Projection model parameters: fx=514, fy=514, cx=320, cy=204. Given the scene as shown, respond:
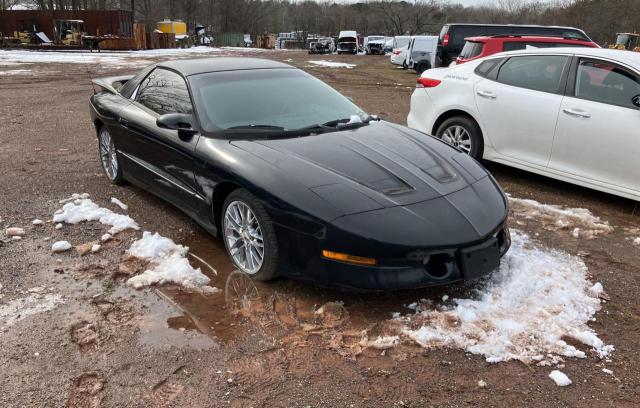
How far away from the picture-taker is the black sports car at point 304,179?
2.95 m

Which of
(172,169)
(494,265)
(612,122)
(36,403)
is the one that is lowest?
(36,403)

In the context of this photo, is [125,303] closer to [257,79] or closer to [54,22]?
[257,79]

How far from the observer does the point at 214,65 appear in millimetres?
4602

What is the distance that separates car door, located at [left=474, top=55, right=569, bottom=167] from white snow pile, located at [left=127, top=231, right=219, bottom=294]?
12.1ft

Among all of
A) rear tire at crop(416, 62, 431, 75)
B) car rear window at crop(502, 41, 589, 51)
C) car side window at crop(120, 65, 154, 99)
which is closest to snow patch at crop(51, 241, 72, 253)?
car side window at crop(120, 65, 154, 99)

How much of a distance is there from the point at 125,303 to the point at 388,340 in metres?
1.67

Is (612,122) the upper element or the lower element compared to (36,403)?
upper

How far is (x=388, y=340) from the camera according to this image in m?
2.83

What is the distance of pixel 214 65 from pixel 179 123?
934 millimetres

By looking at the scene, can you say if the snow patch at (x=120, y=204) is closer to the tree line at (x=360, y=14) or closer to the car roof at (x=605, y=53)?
the car roof at (x=605, y=53)

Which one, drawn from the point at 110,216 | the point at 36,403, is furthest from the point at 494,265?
the point at 110,216

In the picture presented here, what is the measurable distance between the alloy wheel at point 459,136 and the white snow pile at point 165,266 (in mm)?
3653

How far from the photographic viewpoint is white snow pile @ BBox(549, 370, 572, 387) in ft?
8.26

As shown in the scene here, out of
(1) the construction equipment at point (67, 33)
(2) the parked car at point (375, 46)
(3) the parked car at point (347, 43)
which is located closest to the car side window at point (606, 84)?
(1) the construction equipment at point (67, 33)
